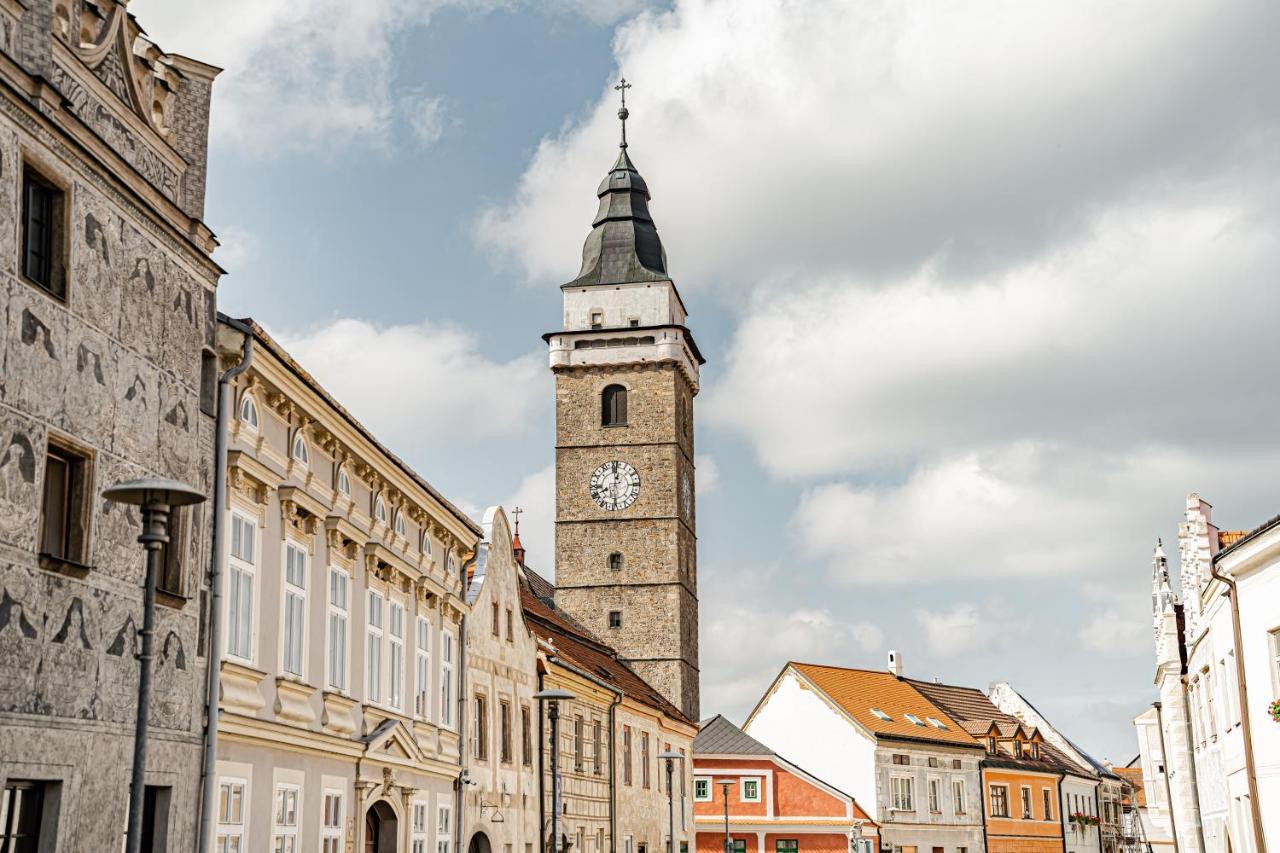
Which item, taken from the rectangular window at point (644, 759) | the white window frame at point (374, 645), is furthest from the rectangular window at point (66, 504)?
the rectangular window at point (644, 759)

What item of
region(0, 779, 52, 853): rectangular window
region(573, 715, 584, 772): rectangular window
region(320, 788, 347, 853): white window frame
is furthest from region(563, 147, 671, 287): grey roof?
region(0, 779, 52, 853): rectangular window

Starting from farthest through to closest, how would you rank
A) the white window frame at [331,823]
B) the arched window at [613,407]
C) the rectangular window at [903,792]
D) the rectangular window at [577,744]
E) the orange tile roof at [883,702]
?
the arched window at [613,407], the orange tile roof at [883,702], the rectangular window at [903,792], the rectangular window at [577,744], the white window frame at [331,823]

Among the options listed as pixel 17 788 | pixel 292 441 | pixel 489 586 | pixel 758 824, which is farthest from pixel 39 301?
pixel 758 824

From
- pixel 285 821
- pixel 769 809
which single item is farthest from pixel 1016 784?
pixel 285 821

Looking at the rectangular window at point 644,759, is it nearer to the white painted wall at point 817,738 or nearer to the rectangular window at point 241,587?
the white painted wall at point 817,738

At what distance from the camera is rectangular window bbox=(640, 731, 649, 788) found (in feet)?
137

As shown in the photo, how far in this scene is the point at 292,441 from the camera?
1884cm

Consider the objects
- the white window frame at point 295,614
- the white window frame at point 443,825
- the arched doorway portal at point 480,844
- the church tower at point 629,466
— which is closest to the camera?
the white window frame at point 295,614

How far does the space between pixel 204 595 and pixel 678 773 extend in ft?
109

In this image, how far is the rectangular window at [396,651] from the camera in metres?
23.0

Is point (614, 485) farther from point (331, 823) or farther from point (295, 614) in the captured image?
point (295, 614)

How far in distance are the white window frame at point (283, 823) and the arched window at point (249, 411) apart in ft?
13.6

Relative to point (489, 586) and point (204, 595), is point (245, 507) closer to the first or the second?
point (204, 595)

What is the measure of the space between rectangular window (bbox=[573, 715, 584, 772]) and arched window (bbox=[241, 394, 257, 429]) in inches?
725
